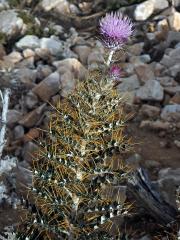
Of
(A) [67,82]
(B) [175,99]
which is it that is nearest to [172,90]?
(B) [175,99]

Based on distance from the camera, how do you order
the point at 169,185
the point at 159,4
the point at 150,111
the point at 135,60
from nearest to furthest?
the point at 169,185 → the point at 150,111 → the point at 135,60 → the point at 159,4

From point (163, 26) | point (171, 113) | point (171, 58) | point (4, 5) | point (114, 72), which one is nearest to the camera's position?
point (114, 72)

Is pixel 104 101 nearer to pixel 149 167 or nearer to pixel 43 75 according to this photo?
pixel 149 167

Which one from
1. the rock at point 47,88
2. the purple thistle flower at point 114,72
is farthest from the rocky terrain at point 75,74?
the purple thistle flower at point 114,72

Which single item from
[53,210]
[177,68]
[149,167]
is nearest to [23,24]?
[177,68]

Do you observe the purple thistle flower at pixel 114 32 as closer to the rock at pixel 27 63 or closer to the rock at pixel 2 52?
the rock at pixel 27 63

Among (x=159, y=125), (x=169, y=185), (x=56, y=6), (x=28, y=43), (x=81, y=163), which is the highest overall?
(x=81, y=163)

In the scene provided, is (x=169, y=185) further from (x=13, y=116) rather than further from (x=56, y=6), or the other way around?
(x=56, y=6)
